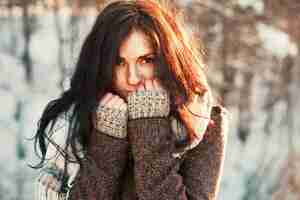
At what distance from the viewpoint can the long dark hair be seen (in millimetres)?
1785

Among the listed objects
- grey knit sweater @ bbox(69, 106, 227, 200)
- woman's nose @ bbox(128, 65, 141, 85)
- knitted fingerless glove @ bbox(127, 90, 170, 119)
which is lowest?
grey knit sweater @ bbox(69, 106, 227, 200)

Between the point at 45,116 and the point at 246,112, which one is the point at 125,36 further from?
the point at 246,112

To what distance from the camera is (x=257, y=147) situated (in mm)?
5176

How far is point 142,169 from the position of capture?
1803mm

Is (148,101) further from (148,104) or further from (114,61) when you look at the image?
(114,61)

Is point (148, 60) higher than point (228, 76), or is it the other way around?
point (148, 60)

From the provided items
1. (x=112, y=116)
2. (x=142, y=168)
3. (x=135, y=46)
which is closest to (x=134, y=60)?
(x=135, y=46)

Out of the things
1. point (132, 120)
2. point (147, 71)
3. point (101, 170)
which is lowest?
point (101, 170)

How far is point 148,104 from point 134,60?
0.11 metres

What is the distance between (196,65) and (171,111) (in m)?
0.12

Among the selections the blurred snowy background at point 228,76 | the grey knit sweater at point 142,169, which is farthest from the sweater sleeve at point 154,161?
the blurred snowy background at point 228,76

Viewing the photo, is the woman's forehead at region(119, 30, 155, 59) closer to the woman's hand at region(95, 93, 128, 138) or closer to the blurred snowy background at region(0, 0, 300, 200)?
the woman's hand at region(95, 93, 128, 138)

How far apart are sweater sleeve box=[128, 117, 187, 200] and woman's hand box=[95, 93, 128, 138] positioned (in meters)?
0.03

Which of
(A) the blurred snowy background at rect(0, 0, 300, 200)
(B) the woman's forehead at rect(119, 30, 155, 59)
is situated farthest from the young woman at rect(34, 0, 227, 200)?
(A) the blurred snowy background at rect(0, 0, 300, 200)
